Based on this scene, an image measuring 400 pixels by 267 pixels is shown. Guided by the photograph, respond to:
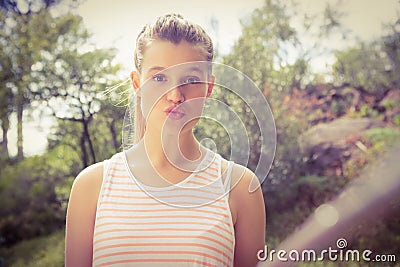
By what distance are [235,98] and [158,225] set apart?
163 cm

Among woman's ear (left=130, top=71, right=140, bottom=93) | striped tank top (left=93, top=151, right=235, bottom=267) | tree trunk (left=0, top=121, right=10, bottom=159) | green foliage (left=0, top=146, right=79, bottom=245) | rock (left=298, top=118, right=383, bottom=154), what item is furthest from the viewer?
rock (left=298, top=118, right=383, bottom=154)

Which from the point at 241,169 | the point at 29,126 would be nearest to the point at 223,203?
the point at 241,169

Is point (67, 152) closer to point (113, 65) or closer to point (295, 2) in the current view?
point (113, 65)

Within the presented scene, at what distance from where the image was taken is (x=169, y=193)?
38.1 inches

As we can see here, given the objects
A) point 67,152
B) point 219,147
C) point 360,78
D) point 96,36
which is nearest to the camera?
point 96,36

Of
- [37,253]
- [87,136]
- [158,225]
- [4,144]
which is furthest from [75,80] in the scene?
[158,225]

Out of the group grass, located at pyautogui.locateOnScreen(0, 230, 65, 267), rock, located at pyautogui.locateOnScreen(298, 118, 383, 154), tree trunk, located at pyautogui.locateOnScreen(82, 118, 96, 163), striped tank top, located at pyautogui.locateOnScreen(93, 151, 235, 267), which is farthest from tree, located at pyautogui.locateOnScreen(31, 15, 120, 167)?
rock, located at pyautogui.locateOnScreen(298, 118, 383, 154)

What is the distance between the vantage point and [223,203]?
894 mm

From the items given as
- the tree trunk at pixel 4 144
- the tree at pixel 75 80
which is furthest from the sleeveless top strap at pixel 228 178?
the tree trunk at pixel 4 144

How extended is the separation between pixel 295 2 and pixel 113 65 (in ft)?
3.84

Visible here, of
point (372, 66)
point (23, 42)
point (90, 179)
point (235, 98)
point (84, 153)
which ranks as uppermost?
point (372, 66)

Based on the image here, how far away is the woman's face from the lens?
911mm

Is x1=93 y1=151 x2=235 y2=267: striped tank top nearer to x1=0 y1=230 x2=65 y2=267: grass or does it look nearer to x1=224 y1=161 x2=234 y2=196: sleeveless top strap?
x1=224 y1=161 x2=234 y2=196: sleeveless top strap

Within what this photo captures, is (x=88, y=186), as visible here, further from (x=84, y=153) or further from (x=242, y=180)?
(x=84, y=153)
